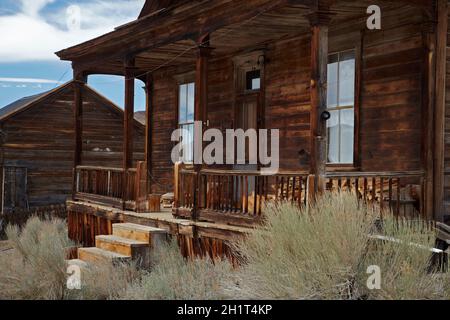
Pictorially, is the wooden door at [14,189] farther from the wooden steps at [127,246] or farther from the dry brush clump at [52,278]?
the dry brush clump at [52,278]

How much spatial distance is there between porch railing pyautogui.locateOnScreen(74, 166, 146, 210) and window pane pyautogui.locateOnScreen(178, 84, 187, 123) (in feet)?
7.74

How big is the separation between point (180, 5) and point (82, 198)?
5.80 metres

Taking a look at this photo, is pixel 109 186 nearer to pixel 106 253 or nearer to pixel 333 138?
pixel 106 253

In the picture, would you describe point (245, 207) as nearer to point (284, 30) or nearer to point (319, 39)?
point (319, 39)

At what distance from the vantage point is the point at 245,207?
960cm

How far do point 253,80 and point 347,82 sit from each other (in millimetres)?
2962

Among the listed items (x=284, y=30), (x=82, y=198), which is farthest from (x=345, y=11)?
(x=82, y=198)

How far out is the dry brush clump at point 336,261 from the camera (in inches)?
254

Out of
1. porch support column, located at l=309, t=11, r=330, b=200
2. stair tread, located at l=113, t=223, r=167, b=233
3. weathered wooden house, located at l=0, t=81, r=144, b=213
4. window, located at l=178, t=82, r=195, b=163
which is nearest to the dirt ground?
weathered wooden house, located at l=0, t=81, r=144, b=213

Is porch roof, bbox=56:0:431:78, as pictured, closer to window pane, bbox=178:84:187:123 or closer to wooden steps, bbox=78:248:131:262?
window pane, bbox=178:84:187:123

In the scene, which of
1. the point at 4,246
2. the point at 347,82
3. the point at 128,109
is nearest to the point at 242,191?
the point at 347,82

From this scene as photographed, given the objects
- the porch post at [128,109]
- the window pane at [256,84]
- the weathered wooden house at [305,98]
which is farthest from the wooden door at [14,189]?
the window pane at [256,84]
